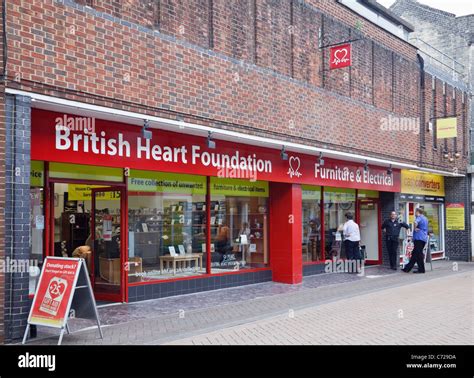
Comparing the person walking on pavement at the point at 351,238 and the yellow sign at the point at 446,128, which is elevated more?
the yellow sign at the point at 446,128

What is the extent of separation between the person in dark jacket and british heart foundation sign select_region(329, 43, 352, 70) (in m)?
5.24

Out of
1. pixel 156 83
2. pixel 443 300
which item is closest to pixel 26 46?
pixel 156 83

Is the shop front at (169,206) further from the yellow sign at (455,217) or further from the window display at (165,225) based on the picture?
the yellow sign at (455,217)

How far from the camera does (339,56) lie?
13766mm

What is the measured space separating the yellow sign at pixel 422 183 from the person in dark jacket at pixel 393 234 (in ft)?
8.79

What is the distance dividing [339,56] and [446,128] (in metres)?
7.09

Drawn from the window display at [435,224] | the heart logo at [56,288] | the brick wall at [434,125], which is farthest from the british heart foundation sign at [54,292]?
the window display at [435,224]

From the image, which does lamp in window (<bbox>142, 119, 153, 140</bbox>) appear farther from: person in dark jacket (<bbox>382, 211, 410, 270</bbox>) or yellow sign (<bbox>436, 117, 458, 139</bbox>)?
yellow sign (<bbox>436, 117, 458, 139</bbox>)

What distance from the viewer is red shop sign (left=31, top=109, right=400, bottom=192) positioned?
27.1 ft

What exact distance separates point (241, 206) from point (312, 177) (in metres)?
2.20

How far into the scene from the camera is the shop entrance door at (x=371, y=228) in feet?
59.2

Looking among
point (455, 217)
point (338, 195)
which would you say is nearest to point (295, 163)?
point (338, 195)

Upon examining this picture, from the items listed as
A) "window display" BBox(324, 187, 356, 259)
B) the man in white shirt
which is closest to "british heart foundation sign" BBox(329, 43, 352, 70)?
"window display" BBox(324, 187, 356, 259)

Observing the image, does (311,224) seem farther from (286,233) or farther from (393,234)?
(393,234)
